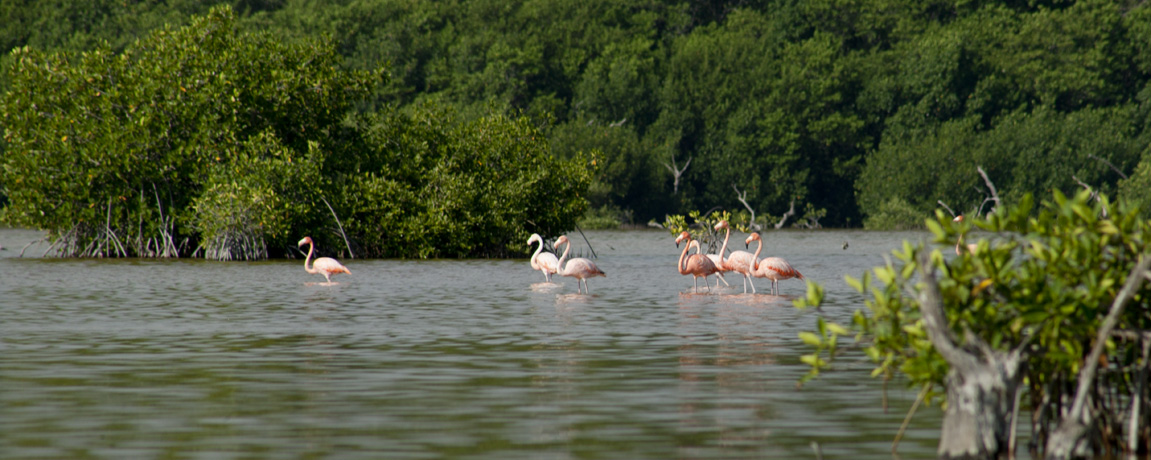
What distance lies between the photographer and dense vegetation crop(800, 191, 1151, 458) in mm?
8422

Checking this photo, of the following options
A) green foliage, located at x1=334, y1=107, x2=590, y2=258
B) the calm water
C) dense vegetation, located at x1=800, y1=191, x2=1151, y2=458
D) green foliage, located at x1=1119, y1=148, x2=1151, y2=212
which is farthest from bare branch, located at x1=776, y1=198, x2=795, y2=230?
dense vegetation, located at x1=800, y1=191, x2=1151, y2=458

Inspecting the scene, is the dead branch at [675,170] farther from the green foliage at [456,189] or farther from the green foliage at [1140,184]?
the green foliage at [456,189]

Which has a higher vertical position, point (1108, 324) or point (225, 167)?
point (225, 167)

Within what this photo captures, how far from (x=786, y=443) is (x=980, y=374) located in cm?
154

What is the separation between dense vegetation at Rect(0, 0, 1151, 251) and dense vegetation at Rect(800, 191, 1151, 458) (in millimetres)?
66056

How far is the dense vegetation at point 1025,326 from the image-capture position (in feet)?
27.6

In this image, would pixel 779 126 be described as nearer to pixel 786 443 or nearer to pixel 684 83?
pixel 684 83

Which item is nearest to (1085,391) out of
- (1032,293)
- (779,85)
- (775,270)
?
(1032,293)

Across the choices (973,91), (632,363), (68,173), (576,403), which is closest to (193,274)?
(68,173)

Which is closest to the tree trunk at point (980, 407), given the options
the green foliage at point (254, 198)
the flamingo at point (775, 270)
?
the flamingo at point (775, 270)

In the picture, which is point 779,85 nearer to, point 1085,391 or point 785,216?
point 785,216

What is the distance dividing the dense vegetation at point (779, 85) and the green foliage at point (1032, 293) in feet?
217

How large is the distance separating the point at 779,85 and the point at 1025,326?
75.5 m

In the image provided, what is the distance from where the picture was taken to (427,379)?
12.5 meters
